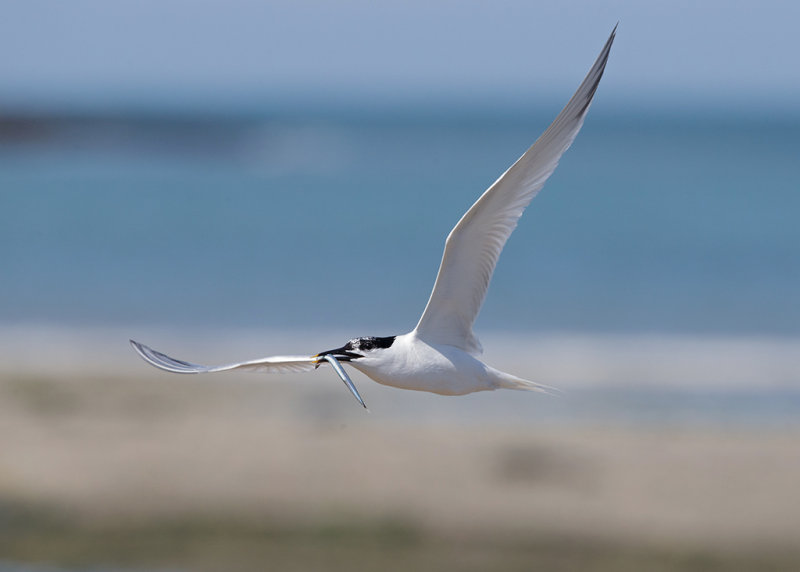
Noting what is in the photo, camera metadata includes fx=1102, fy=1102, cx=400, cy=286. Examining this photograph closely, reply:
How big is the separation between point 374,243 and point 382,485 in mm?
19500

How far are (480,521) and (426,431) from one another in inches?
109

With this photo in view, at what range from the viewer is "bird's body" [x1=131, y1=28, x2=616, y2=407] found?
5.09m

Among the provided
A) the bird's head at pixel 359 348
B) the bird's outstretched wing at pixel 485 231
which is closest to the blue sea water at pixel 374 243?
the bird's outstretched wing at pixel 485 231

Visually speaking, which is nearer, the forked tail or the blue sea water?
the forked tail


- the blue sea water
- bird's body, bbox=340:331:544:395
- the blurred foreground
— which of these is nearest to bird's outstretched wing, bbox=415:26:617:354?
→ bird's body, bbox=340:331:544:395

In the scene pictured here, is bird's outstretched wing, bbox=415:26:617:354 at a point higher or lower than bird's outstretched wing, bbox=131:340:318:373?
higher

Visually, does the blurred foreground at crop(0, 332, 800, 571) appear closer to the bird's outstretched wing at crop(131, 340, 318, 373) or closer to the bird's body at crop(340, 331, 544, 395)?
the bird's outstretched wing at crop(131, 340, 318, 373)

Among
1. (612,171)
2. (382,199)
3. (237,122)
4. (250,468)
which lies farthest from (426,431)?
(237,122)

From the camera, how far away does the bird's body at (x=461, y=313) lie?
5086mm

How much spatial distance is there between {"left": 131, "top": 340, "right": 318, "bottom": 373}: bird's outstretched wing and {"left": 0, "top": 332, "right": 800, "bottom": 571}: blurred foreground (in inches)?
225

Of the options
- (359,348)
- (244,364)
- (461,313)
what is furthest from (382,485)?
(359,348)

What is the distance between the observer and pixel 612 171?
60188 millimetres

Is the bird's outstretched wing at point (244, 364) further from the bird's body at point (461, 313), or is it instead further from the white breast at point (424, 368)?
the white breast at point (424, 368)

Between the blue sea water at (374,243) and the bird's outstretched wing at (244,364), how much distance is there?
514 inches
